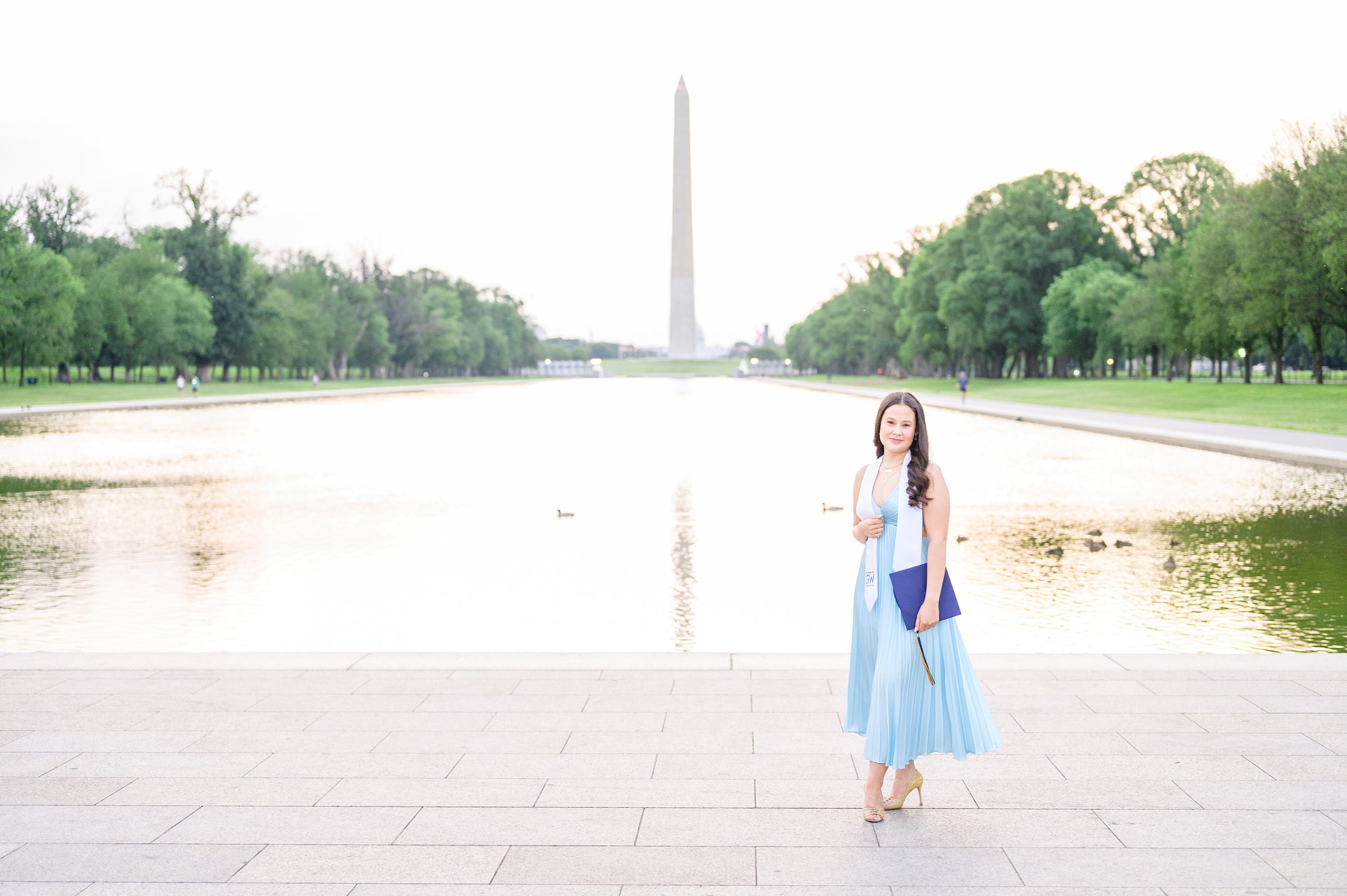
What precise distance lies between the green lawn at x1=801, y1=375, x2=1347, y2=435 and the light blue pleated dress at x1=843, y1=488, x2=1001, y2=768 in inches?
1192

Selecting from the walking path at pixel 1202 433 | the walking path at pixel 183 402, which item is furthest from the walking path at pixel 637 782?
the walking path at pixel 183 402

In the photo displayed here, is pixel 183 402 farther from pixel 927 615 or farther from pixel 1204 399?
pixel 927 615

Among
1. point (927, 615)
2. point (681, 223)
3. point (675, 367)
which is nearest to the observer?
point (927, 615)

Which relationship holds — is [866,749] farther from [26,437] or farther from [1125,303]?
[1125,303]

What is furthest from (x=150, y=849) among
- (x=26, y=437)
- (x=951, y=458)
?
(x=26, y=437)

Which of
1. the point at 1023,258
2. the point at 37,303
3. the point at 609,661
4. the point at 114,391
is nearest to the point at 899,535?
the point at 609,661

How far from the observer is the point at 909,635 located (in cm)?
464

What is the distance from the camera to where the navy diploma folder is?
4578mm

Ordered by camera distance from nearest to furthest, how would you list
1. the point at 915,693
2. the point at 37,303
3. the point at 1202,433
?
the point at 915,693 < the point at 1202,433 < the point at 37,303

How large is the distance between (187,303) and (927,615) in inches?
3255

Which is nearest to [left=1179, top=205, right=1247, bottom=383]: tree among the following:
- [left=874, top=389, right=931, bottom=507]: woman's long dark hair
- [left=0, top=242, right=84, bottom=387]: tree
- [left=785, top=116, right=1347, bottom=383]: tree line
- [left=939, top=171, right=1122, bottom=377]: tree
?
[left=785, top=116, right=1347, bottom=383]: tree line

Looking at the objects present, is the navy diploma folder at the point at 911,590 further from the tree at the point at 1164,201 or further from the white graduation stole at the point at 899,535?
the tree at the point at 1164,201

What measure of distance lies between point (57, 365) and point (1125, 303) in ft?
217

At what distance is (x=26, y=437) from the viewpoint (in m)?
31.6
